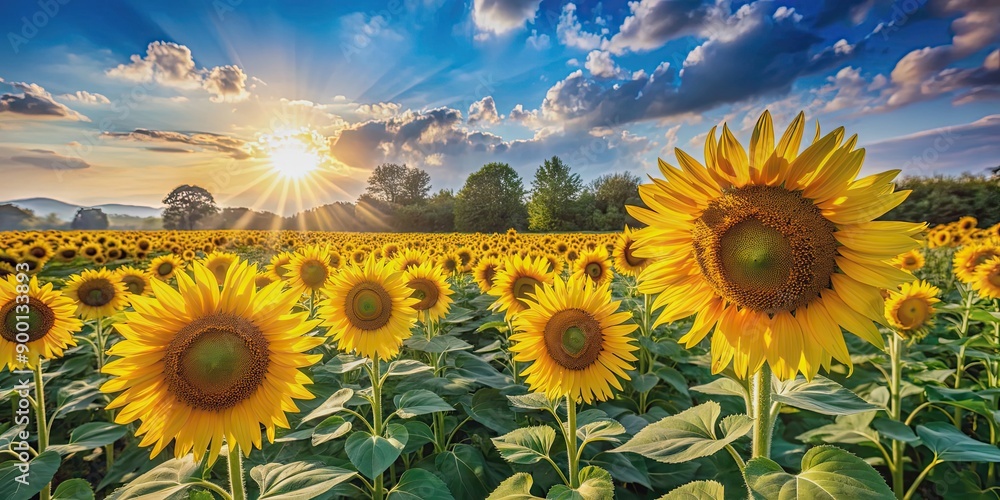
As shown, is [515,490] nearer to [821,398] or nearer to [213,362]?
[821,398]

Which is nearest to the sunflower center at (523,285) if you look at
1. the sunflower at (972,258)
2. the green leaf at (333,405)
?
the green leaf at (333,405)

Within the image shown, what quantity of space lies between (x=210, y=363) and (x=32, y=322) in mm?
2528

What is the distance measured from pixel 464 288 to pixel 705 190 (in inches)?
272

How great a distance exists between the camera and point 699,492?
176 cm

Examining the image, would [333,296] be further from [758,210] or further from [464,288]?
[464,288]

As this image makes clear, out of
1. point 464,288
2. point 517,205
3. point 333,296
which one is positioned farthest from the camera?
point 517,205

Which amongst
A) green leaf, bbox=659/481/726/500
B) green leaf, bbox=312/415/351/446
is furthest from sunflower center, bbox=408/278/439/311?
green leaf, bbox=659/481/726/500

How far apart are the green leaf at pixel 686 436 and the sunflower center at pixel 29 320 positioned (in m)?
4.19

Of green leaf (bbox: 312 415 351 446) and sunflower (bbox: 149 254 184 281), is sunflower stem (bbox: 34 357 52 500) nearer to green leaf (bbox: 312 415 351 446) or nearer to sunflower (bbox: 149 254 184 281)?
green leaf (bbox: 312 415 351 446)

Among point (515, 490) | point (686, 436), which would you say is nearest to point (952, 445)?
point (686, 436)

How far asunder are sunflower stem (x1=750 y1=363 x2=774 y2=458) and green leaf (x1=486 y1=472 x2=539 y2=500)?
45.4 inches

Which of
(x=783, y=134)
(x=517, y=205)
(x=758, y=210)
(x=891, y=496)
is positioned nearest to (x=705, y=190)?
(x=758, y=210)

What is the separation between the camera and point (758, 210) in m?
1.65

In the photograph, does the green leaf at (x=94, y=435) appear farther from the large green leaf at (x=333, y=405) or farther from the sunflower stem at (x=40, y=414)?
the large green leaf at (x=333, y=405)
